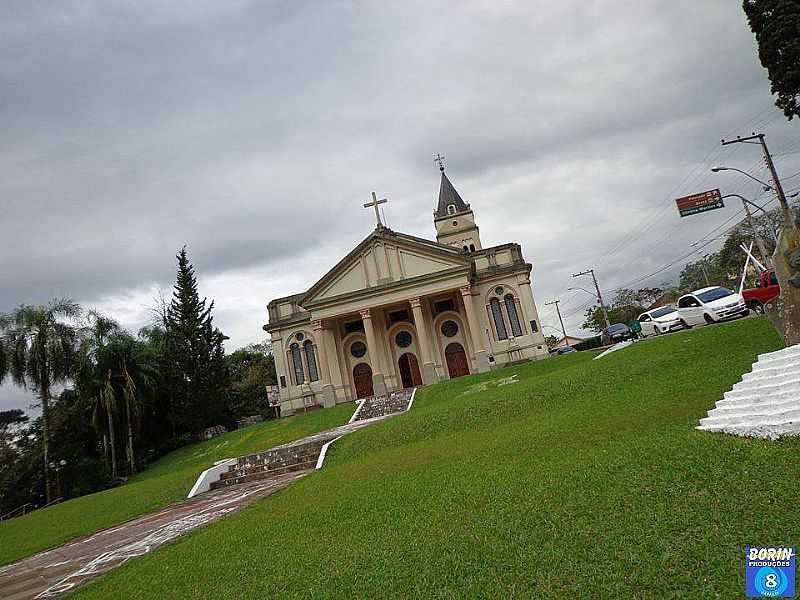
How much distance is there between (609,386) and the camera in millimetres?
12930

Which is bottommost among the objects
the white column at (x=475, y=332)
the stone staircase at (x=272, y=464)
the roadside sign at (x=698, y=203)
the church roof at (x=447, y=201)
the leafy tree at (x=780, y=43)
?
the stone staircase at (x=272, y=464)

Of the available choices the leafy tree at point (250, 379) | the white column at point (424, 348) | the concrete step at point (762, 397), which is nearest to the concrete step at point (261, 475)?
the concrete step at point (762, 397)

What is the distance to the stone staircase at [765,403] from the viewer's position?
657 centimetres

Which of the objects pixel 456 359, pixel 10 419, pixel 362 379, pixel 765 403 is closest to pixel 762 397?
pixel 765 403

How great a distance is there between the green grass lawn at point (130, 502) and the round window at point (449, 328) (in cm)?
937

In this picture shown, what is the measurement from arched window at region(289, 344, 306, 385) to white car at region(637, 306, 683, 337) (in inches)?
845

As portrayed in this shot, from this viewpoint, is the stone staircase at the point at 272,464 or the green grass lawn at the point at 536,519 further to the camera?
the stone staircase at the point at 272,464

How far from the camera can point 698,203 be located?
1260 inches

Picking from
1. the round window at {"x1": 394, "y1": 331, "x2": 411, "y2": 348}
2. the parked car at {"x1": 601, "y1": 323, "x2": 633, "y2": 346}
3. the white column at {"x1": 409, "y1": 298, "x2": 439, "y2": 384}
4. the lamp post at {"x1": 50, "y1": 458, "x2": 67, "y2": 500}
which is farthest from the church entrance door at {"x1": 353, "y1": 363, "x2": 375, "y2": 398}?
the lamp post at {"x1": 50, "y1": 458, "x2": 67, "y2": 500}

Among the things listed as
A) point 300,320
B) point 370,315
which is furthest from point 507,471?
point 300,320

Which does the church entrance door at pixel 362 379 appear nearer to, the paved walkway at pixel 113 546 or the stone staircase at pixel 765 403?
the paved walkway at pixel 113 546

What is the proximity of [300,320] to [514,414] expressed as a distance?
23.9 meters

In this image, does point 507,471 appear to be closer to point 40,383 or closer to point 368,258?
point 368,258

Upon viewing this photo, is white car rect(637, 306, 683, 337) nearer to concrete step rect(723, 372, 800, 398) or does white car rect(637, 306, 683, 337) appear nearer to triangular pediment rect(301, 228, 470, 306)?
triangular pediment rect(301, 228, 470, 306)
